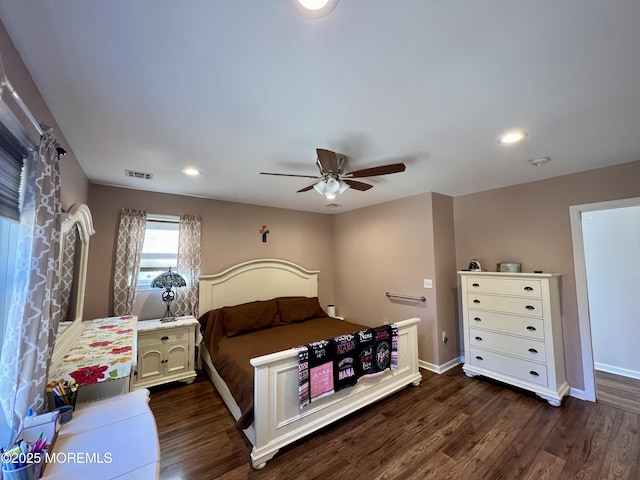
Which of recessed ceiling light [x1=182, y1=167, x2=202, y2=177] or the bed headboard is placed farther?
the bed headboard

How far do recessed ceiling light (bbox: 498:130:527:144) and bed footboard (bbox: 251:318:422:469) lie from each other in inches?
93.8

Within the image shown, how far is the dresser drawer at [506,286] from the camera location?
111 inches

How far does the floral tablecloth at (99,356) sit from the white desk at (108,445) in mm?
177

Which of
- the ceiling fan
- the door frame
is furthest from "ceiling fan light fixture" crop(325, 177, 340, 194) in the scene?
the door frame

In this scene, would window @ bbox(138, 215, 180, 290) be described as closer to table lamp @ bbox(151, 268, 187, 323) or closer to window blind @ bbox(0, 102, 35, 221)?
table lamp @ bbox(151, 268, 187, 323)

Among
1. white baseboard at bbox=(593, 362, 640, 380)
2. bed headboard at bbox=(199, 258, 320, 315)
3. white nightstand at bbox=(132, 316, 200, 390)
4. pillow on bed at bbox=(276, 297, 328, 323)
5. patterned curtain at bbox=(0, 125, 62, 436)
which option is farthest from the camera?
pillow on bed at bbox=(276, 297, 328, 323)

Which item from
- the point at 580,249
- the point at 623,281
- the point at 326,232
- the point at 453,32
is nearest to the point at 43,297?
the point at 453,32

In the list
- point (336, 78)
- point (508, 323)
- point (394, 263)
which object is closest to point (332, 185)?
point (336, 78)

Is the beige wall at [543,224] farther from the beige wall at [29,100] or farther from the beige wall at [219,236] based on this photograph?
the beige wall at [29,100]

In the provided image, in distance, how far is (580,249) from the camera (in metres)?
2.80

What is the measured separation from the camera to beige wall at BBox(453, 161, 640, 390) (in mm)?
2688

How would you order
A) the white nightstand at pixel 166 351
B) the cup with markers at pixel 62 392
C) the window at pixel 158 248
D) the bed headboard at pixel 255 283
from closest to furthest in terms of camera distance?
the cup with markers at pixel 62 392 < the white nightstand at pixel 166 351 < the window at pixel 158 248 < the bed headboard at pixel 255 283

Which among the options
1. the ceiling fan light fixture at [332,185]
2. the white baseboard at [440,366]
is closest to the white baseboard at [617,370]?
the white baseboard at [440,366]

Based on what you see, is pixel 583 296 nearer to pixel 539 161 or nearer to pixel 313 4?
pixel 539 161
